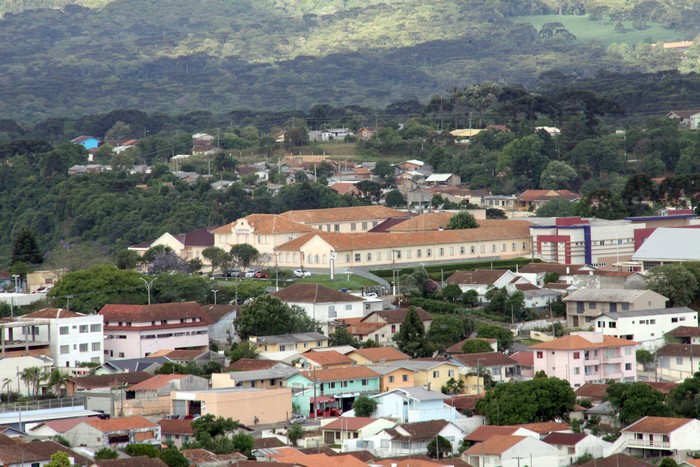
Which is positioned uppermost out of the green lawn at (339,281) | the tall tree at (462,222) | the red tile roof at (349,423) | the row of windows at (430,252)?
A: the tall tree at (462,222)

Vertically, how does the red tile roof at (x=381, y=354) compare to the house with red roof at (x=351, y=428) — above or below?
above

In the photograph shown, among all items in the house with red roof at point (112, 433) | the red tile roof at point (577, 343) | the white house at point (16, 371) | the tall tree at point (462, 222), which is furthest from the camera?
the tall tree at point (462, 222)

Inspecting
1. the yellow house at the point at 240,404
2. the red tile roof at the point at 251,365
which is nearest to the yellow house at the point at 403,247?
the red tile roof at the point at 251,365

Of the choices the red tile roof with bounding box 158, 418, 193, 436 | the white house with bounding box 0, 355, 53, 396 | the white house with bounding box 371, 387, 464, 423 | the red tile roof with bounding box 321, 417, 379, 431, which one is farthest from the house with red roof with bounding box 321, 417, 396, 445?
the white house with bounding box 0, 355, 53, 396

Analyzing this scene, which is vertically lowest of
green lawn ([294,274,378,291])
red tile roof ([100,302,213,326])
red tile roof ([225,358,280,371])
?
red tile roof ([225,358,280,371])

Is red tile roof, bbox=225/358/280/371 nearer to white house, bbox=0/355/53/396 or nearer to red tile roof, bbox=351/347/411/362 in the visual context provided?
red tile roof, bbox=351/347/411/362

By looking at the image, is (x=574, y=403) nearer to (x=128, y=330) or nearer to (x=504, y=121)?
(x=128, y=330)

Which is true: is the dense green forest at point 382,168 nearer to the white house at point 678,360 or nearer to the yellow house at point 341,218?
the yellow house at point 341,218

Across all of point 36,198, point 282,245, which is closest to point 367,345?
point 282,245
